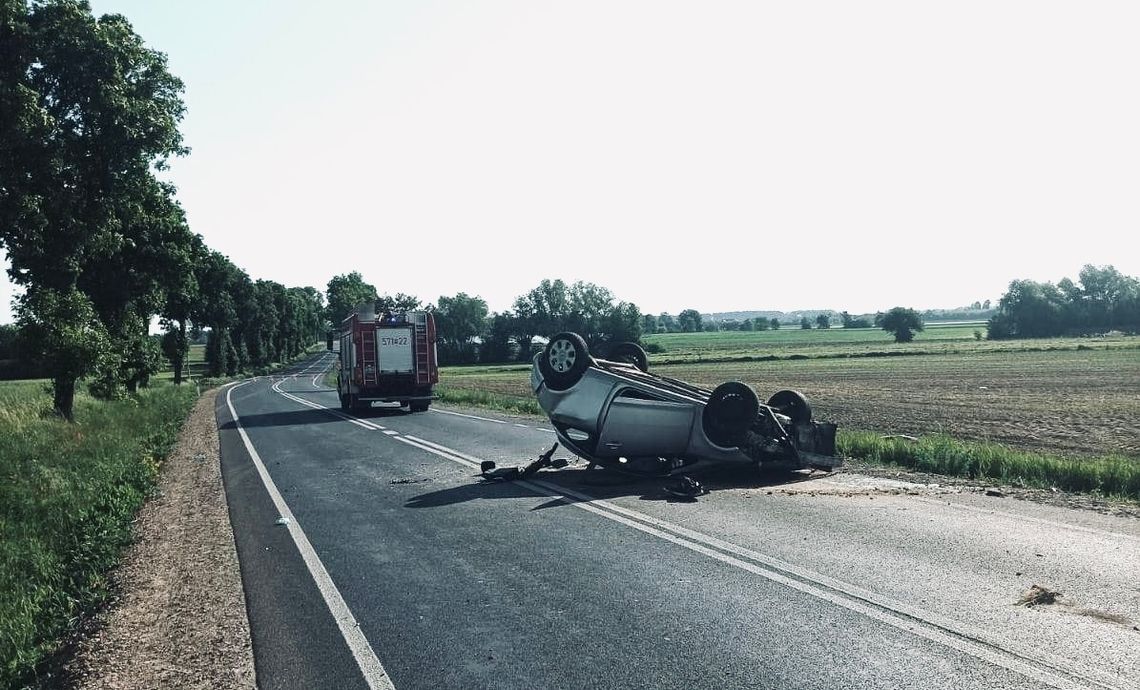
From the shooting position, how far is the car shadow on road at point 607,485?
33.4ft

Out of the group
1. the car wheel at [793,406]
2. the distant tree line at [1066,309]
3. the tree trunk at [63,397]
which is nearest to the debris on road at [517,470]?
the car wheel at [793,406]

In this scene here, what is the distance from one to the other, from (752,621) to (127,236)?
1132 inches

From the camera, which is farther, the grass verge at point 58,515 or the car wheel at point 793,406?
the car wheel at point 793,406

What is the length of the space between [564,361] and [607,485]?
5.87ft

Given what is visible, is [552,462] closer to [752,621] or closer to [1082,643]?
[752,621]

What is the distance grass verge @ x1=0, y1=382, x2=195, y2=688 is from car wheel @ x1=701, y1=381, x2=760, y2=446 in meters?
6.83

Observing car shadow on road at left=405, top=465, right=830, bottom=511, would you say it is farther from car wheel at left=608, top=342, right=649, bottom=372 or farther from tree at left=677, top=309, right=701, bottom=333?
tree at left=677, top=309, right=701, bottom=333

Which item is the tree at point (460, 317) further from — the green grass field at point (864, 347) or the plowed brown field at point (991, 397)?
the plowed brown field at point (991, 397)

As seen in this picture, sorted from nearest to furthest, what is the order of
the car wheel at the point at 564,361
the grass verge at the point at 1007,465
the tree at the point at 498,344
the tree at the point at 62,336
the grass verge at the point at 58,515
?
the grass verge at the point at 58,515 → the grass verge at the point at 1007,465 → the car wheel at the point at 564,361 → the tree at the point at 62,336 → the tree at the point at 498,344

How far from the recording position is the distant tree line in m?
119

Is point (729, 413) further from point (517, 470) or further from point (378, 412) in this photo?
point (378, 412)

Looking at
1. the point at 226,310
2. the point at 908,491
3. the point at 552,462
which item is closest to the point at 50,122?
the point at 552,462

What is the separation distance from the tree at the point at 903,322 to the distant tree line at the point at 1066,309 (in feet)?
33.0

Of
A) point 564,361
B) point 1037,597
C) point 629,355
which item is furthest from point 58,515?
point 1037,597
